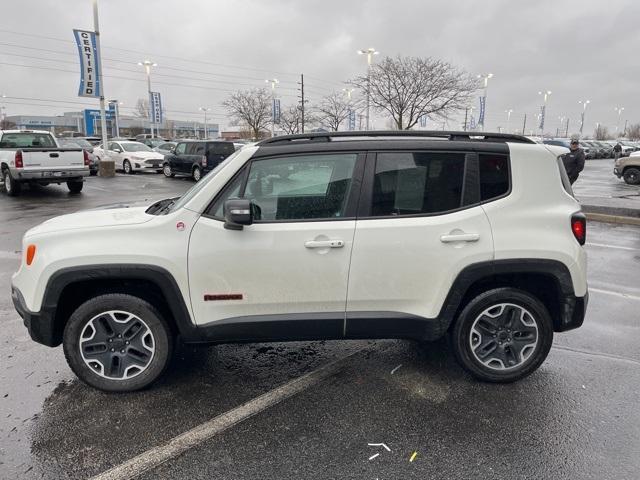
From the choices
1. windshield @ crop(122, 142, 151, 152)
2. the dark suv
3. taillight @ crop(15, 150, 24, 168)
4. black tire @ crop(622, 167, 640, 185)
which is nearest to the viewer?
taillight @ crop(15, 150, 24, 168)

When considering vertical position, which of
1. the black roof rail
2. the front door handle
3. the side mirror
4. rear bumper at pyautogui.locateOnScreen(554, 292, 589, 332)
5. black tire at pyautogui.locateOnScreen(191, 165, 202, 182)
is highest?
the black roof rail

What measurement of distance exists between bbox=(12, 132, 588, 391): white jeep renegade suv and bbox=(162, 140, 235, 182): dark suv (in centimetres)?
1736

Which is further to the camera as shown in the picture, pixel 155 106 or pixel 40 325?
pixel 155 106

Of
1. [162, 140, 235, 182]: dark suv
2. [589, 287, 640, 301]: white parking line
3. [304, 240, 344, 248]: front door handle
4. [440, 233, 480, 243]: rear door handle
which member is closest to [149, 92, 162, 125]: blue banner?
[162, 140, 235, 182]: dark suv

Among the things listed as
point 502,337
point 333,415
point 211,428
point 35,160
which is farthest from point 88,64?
point 502,337

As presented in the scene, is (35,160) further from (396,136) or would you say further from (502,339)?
(502,339)

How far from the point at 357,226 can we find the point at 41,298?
218 centimetres

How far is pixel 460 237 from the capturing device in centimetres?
334

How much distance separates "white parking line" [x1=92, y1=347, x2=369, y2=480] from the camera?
2.66 meters

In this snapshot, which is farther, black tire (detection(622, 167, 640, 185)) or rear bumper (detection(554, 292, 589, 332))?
black tire (detection(622, 167, 640, 185))

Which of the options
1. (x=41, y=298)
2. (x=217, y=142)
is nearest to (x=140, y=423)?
(x=41, y=298)

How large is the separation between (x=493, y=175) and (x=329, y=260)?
1.33 m

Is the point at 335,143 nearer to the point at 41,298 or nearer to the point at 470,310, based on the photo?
the point at 470,310

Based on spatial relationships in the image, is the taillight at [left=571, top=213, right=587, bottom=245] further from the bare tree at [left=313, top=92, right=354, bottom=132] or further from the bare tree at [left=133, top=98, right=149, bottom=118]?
the bare tree at [left=133, top=98, right=149, bottom=118]
